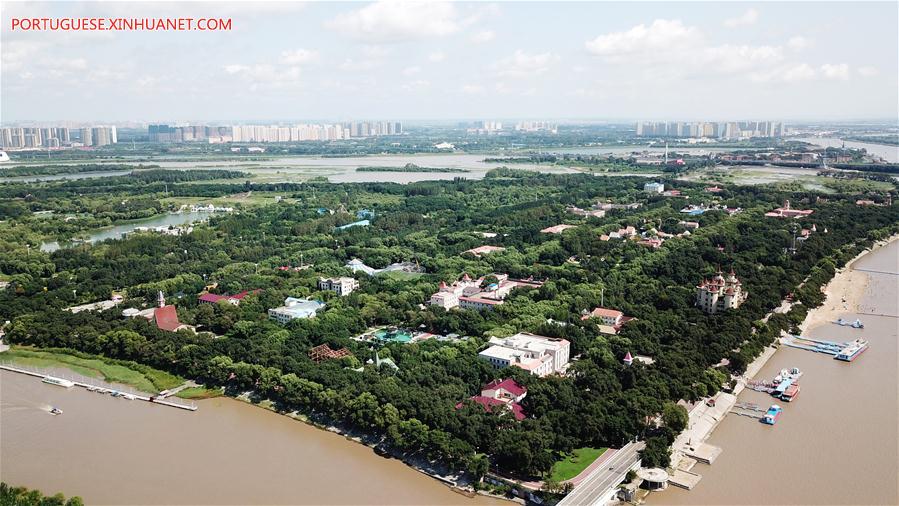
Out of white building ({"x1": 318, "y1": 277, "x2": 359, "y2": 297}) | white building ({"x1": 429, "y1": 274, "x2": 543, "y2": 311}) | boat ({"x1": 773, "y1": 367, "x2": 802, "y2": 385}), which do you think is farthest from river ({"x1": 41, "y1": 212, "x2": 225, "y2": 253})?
→ boat ({"x1": 773, "y1": 367, "x2": 802, "y2": 385})

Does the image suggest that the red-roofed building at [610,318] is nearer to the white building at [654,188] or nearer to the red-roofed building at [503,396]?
the red-roofed building at [503,396]

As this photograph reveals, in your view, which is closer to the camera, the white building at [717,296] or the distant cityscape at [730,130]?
the white building at [717,296]

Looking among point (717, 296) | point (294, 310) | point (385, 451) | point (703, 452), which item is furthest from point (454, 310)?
point (703, 452)

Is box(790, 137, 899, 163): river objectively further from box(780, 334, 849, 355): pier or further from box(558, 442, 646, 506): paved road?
box(558, 442, 646, 506): paved road

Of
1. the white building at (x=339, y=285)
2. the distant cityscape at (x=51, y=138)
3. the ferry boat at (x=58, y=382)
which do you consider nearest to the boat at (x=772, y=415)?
the white building at (x=339, y=285)

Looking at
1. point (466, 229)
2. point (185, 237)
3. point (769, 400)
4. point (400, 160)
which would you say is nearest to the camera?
point (769, 400)

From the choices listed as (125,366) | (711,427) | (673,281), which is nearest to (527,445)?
(711,427)

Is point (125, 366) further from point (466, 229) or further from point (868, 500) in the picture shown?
point (466, 229)
